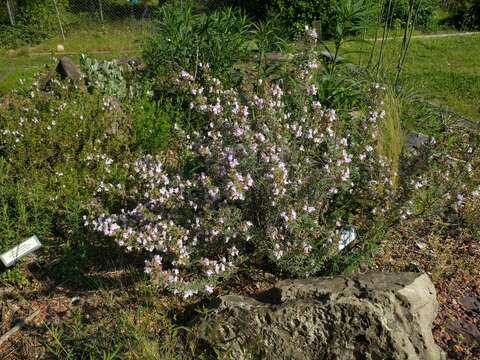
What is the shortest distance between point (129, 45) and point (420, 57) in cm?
639

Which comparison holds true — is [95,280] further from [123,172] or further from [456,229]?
[456,229]

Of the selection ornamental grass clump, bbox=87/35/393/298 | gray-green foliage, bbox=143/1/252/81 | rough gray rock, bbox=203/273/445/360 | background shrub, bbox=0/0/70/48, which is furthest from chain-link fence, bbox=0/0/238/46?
rough gray rock, bbox=203/273/445/360

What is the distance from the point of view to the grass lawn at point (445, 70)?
23.9 feet

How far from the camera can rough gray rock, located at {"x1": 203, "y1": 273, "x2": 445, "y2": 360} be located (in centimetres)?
253

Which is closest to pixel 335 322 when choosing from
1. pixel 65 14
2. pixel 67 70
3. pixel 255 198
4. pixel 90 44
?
pixel 255 198

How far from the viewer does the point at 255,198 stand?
10.3 ft

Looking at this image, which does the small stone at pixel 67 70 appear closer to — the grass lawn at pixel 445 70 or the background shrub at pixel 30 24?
the grass lawn at pixel 445 70

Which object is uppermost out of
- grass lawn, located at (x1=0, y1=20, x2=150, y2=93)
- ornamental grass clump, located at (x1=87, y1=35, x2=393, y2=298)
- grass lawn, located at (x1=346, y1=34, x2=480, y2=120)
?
ornamental grass clump, located at (x1=87, y1=35, x2=393, y2=298)

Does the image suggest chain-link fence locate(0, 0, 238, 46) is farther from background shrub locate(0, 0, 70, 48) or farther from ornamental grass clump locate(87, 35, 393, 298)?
ornamental grass clump locate(87, 35, 393, 298)

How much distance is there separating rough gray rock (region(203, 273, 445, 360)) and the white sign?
129cm

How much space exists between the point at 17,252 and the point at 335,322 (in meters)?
1.99

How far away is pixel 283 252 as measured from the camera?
2.94 meters

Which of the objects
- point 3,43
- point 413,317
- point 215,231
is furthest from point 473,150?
point 3,43

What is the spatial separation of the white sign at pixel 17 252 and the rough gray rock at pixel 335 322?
1.29m
